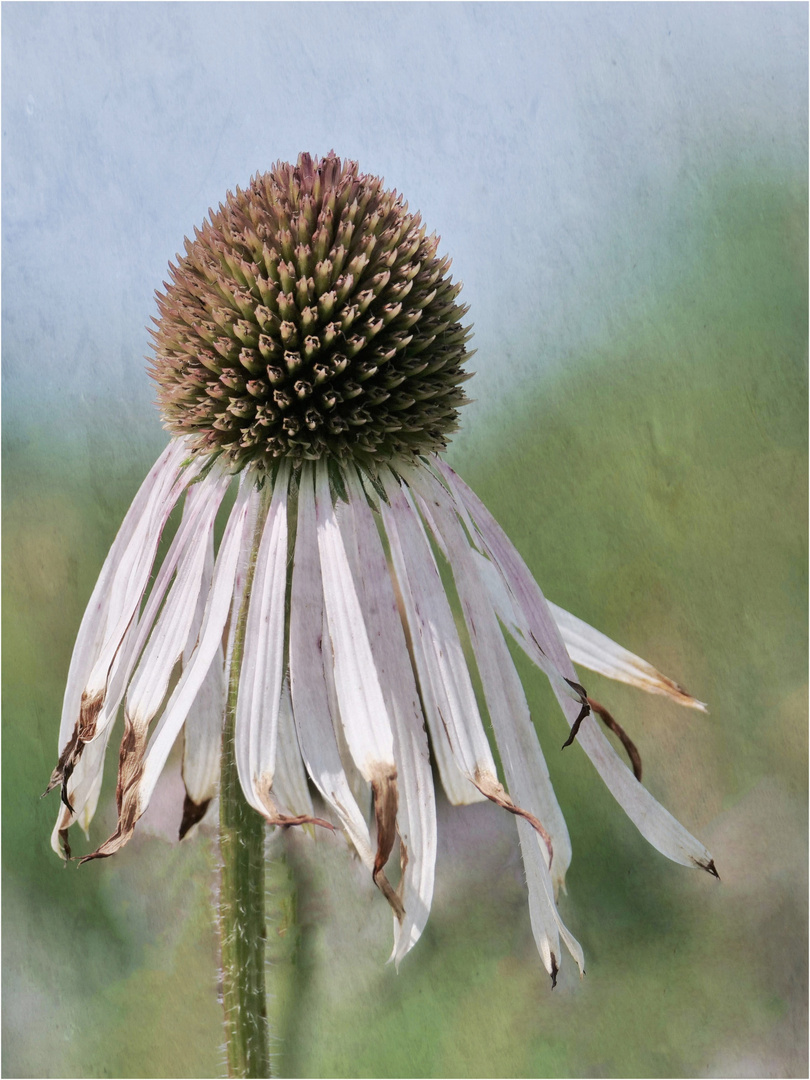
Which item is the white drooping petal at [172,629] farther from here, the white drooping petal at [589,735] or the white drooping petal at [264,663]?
the white drooping petal at [589,735]

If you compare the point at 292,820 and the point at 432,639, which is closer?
the point at 292,820

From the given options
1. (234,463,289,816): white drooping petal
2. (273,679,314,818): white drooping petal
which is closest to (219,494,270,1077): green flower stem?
(234,463,289,816): white drooping petal

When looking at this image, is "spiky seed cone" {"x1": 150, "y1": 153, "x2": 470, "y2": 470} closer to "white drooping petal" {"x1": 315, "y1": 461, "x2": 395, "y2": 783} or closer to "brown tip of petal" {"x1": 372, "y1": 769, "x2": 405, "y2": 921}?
"white drooping petal" {"x1": 315, "y1": 461, "x2": 395, "y2": 783}

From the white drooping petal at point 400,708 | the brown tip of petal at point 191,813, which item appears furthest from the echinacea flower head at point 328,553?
the brown tip of petal at point 191,813

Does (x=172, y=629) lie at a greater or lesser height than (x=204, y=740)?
greater

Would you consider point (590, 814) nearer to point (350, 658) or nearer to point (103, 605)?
point (350, 658)

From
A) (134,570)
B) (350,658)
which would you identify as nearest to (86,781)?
(134,570)

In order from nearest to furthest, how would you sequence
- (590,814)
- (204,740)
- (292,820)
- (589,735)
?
1. (292,820)
2. (589,735)
3. (204,740)
4. (590,814)
